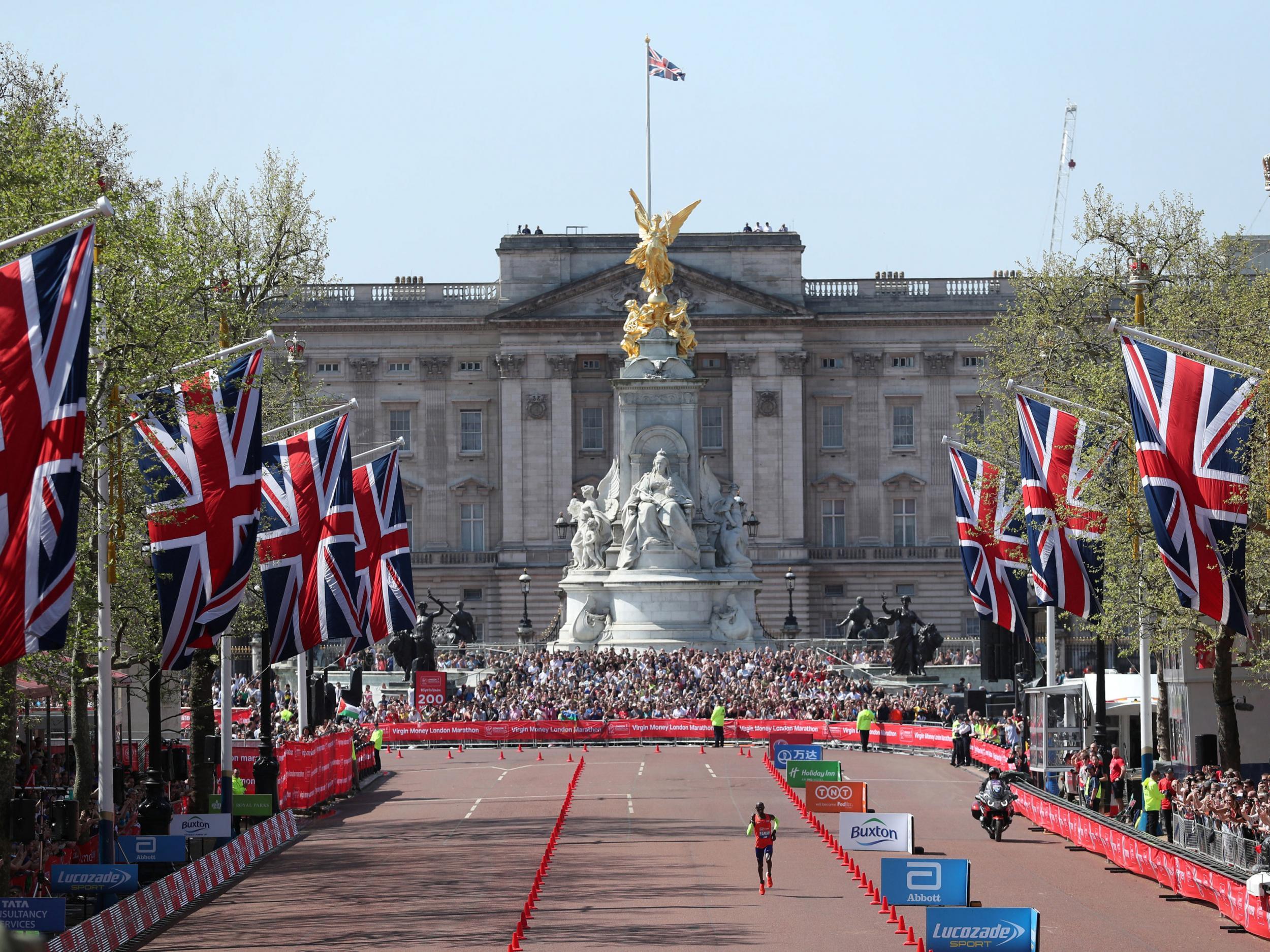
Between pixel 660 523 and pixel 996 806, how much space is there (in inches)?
1416

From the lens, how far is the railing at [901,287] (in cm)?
10388

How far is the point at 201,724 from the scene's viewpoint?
36344mm

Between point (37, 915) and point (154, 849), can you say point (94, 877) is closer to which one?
point (37, 915)

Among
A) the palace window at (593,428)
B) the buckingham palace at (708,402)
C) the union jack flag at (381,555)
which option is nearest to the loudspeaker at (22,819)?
the union jack flag at (381,555)

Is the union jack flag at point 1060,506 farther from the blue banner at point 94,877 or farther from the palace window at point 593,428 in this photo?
the palace window at point 593,428

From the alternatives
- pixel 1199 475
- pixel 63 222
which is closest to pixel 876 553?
pixel 1199 475

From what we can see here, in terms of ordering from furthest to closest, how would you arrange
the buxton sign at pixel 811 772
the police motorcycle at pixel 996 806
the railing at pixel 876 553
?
the railing at pixel 876 553, the buxton sign at pixel 811 772, the police motorcycle at pixel 996 806

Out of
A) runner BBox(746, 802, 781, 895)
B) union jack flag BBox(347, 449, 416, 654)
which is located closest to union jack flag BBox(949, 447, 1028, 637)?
union jack flag BBox(347, 449, 416, 654)

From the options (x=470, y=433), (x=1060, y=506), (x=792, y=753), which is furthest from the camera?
(x=470, y=433)

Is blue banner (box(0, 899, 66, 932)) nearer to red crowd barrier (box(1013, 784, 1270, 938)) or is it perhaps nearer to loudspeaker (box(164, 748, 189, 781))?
red crowd barrier (box(1013, 784, 1270, 938))

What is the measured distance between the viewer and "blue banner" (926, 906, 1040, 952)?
18000 millimetres

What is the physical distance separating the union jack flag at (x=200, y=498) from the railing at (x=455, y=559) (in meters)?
75.2

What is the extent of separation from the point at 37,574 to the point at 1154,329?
89.7 feet

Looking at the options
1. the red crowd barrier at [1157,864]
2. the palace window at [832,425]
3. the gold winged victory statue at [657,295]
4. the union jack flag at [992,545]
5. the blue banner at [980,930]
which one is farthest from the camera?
the palace window at [832,425]
